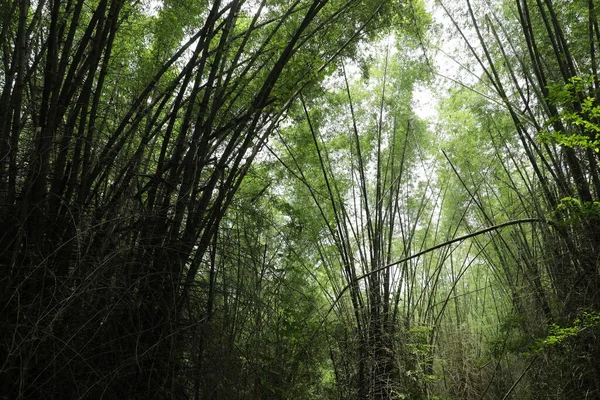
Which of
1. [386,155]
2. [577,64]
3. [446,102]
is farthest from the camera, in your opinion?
[446,102]

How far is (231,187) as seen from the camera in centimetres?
248

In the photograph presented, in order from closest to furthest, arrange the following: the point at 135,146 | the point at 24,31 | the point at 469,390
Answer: the point at 24,31 → the point at 135,146 → the point at 469,390

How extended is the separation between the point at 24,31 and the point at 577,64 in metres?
3.60

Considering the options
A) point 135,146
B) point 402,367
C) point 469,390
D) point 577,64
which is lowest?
point 469,390

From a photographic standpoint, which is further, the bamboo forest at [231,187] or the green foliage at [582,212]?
the green foliage at [582,212]

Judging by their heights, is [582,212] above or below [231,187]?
below

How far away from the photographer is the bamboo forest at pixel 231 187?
5.67 ft

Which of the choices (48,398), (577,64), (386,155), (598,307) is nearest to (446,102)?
(386,155)

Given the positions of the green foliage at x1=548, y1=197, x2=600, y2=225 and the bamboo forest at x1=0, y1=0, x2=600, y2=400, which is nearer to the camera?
the bamboo forest at x1=0, y1=0, x2=600, y2=400

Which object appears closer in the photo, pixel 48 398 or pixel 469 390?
pixel 48 398

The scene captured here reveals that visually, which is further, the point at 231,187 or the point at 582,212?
the point at 582,212

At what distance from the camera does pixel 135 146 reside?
287 cm

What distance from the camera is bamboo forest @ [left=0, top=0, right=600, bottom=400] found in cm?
173

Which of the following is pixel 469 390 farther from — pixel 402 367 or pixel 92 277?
pixel 92 277
